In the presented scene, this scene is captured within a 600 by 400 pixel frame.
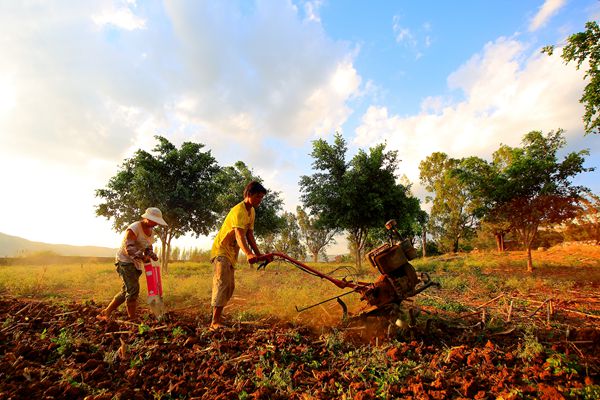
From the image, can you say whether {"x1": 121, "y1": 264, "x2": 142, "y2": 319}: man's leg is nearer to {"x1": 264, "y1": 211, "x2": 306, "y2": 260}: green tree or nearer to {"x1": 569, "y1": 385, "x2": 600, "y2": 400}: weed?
{"x1": 569, "y1": 385, "x2": 600, "y2": 400}: weed

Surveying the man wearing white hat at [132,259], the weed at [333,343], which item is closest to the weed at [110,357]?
the man wearing white hat at [132,259]

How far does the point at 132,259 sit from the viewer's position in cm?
483

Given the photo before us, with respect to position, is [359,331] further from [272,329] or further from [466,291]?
[466,291]

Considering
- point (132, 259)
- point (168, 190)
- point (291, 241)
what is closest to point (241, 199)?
point (168, 190)

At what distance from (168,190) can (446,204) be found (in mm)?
27506

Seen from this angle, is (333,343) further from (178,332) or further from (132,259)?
(132,259)

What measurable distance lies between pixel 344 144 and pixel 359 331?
14.2m

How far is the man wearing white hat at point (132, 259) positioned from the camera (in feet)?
15.7

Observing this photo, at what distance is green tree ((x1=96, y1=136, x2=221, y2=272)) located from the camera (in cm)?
1464

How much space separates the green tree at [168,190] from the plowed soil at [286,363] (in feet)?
35.5

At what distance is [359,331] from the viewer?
4270mm

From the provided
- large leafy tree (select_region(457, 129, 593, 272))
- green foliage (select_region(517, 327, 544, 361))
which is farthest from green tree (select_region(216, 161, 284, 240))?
green foliage (select_region(517, 327, 544, 361))

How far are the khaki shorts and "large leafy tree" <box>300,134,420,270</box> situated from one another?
11542mm

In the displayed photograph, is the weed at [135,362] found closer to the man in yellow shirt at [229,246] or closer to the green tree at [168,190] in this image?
the man in yellow shirt at [229,246]
